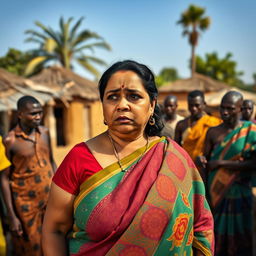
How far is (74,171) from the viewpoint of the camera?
60.7 inches

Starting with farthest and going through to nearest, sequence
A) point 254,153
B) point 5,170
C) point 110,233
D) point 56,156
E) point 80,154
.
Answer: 1. point 56,156
2. point 254,153
3. point 5,170
4. point 80,154
5. point 110,233

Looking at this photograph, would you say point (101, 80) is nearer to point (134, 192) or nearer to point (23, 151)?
point (134, 192)

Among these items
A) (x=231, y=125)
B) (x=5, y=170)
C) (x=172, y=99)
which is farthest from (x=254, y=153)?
(x=5, y=170)

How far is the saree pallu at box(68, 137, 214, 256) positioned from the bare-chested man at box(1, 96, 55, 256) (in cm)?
207

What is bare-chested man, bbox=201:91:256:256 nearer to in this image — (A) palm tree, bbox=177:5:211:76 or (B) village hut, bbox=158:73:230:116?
(B) village hut, bbox=158:73:230:116

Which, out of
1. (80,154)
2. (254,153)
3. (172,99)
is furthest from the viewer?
(172,99)

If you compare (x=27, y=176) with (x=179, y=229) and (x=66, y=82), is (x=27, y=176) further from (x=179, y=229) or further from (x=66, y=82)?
(x=66, y=82)

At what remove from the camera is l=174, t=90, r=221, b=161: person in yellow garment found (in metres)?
4.69

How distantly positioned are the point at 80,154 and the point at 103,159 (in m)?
0.13

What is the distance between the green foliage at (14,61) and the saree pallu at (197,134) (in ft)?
69.7

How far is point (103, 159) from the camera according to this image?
64.1 inches

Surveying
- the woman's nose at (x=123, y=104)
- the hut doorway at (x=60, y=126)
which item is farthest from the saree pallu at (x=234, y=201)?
the hut doorway at (x=60, y=126)

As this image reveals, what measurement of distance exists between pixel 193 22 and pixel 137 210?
3119cm

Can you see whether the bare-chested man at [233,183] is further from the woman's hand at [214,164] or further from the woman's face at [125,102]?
the woman's face at [125,102]
